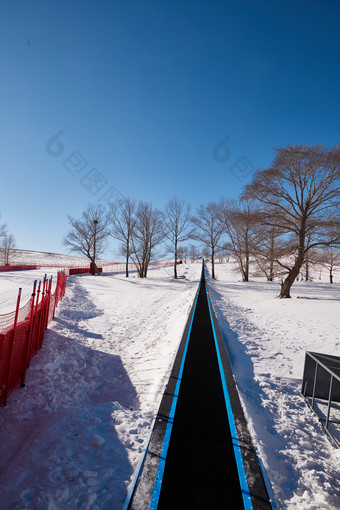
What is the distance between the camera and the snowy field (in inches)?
101

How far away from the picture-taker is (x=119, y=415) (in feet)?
12.8

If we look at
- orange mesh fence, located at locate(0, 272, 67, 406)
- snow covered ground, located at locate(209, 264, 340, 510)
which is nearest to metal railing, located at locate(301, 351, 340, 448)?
snow covered ground, located at locate(209, 264, 340, 510)

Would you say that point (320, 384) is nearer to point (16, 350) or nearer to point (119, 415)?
point (119, 415)

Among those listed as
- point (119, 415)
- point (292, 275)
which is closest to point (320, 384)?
point (119, 415)

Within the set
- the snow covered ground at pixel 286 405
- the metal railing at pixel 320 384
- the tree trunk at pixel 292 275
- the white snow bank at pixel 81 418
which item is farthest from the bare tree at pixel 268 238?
the metal railing at pixel 320 384

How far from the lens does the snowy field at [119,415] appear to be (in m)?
2.56

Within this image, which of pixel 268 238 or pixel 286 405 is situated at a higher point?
pixel 268 238

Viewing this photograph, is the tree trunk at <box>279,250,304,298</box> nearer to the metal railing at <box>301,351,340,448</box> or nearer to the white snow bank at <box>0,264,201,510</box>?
the white snow bank at <box>0,264,201,510</box>

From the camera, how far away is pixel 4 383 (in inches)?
168

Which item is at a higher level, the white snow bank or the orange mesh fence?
the orange mesh fence

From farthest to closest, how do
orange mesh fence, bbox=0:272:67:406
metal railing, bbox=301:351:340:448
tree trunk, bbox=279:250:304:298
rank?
1. tree trunk, bbox=279:250:304:298
2. orange mesh fence, bbox=0:272:67:406
3. metal railing, bbox=301:351:340:448

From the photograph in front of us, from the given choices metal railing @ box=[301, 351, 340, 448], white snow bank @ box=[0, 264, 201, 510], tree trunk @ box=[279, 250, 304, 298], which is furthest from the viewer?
tree trunk @ box=[279, 250, 304, 298]

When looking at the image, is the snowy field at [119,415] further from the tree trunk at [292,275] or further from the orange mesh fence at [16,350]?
the tree trunk at [292,275]

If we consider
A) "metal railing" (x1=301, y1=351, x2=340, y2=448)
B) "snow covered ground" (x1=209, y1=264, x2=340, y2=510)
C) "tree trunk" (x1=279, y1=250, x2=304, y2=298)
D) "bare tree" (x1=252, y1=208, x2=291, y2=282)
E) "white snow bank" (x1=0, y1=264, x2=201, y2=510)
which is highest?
"bare tree" (x1=252, y1=208, x2=291, y2=282)
